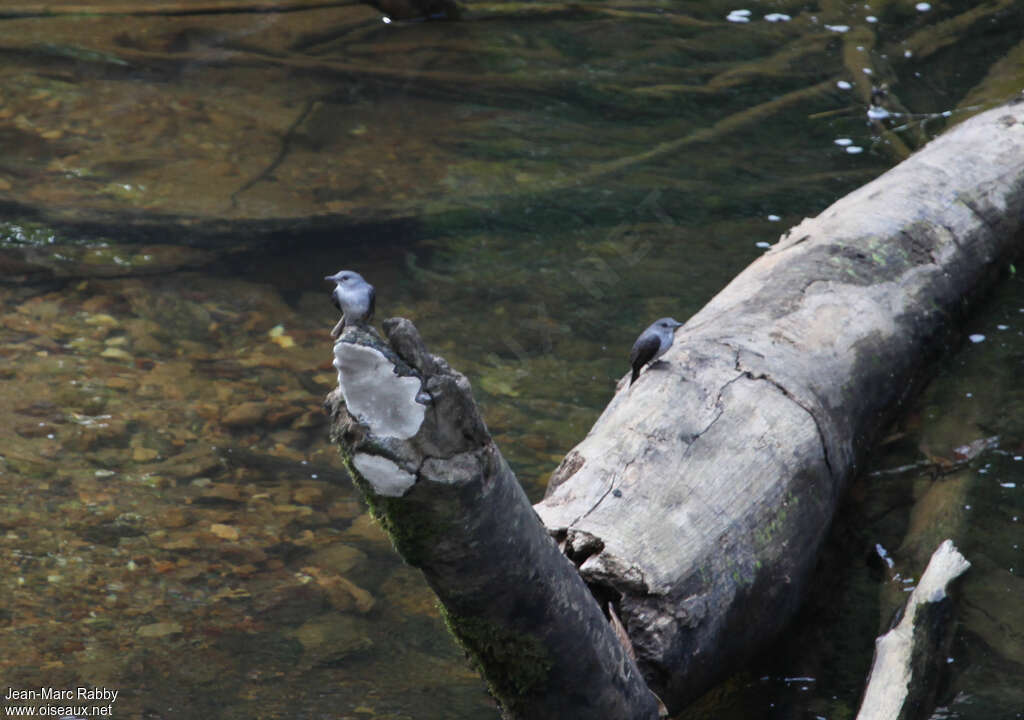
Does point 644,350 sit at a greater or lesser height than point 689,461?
greater

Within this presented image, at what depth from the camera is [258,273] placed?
20.3ft

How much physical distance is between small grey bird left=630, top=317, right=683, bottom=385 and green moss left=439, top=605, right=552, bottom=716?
136cm

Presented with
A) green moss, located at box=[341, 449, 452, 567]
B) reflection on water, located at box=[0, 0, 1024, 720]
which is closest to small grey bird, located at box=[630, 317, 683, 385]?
reflection on water, located at box=[0, 0, 1024, 720]

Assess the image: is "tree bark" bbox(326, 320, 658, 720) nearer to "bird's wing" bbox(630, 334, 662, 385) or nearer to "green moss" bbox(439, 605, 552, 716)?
"green moss" bbox(439, 605, 552, 716)

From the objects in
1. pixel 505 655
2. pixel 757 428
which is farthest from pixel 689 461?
pixel 505 655

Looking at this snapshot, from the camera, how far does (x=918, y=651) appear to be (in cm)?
281

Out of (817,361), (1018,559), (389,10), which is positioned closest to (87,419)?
(817,361)

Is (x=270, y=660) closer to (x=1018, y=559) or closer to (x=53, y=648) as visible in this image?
(x=53, y=648)

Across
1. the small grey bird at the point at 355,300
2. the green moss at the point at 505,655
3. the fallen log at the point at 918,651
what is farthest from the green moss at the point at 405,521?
the fallen log at the point at 918,651

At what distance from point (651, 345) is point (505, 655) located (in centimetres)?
145

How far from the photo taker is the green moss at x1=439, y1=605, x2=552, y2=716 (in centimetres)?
243

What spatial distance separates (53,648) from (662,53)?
24.9ft

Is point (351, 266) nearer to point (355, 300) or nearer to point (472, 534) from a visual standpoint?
point (355, 300)

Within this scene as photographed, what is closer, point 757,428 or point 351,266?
point 757,428
